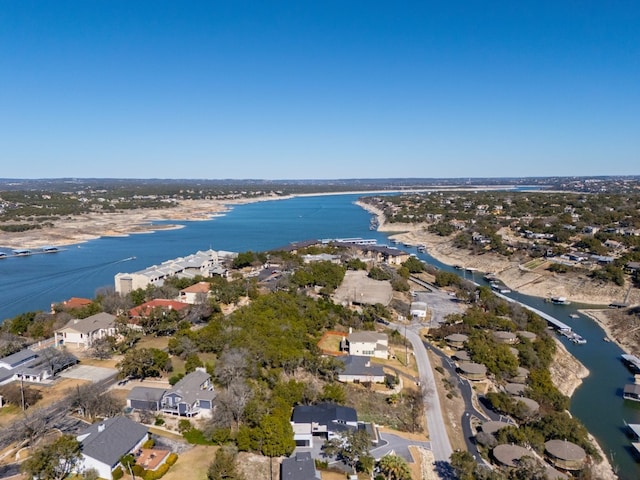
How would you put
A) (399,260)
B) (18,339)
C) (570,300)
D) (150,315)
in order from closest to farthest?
(18,339)
(150,315)
(570,300)
(399,260)

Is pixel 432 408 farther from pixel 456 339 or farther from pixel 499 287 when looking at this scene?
pixel 499 287

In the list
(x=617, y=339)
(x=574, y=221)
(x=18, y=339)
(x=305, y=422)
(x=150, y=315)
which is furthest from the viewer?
(x=574, y=221)

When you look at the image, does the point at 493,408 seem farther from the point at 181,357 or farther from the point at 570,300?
the point at 570,300

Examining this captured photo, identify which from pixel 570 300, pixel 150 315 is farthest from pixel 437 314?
pixel 150 315

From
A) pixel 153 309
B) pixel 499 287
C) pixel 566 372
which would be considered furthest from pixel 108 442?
pixel 499 287

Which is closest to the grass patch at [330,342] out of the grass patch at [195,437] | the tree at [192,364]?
the tree at [192,364]

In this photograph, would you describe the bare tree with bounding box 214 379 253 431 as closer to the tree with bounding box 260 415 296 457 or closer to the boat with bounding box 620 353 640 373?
the tree with bounding box 260 415 296 457

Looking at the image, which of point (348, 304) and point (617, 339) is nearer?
point (617, 339)
